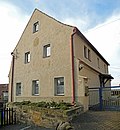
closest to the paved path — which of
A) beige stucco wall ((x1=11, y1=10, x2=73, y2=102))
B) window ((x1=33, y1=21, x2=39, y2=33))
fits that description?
beige stucco wall ((x1=11, y1=10, x2=73, y2=102))

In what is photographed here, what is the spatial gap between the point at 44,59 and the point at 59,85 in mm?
2796

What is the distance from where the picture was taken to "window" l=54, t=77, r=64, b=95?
14.2 m

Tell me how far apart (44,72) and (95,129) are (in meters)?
8.20

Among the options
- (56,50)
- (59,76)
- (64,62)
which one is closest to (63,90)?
(59,76)

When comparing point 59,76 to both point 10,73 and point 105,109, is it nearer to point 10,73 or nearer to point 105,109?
point 105,109

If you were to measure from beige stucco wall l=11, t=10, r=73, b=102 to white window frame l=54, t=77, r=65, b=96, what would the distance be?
0.95 ft

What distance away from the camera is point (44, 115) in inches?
419

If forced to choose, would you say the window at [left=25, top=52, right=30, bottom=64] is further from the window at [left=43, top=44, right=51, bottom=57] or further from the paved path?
the paved path

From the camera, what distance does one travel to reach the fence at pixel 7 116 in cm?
1256

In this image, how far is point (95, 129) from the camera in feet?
26.9

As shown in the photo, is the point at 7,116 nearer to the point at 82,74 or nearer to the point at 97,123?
the point at 82,74

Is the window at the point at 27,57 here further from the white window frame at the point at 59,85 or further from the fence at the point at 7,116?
the fence at the point at 7,116

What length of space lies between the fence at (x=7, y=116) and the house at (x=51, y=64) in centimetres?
292

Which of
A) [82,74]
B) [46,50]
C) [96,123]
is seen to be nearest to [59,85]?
[82,74]
